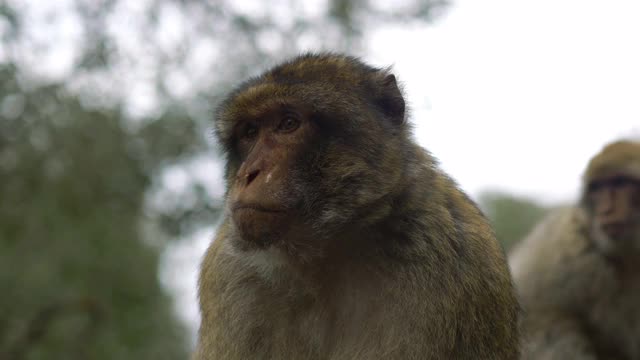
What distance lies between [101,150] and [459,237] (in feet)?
26.5

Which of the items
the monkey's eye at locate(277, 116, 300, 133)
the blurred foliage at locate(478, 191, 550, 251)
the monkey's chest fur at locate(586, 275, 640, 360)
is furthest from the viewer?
the blurred foliage at locate(478, 191, 550, 251)

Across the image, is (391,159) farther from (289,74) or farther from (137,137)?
(137,137)

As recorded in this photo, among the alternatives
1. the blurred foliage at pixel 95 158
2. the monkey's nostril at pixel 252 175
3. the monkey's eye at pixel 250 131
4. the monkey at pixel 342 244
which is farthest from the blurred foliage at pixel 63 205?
the monkey's nostril at pixel 252 175

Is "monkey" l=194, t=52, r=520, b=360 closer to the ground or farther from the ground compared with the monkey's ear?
closer to the ground

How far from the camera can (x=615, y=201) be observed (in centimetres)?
820

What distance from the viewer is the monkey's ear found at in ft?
14.2

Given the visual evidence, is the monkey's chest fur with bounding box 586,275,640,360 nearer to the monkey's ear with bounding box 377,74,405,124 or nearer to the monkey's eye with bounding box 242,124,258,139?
the monkey's ear with bounding box 377,74,405,124

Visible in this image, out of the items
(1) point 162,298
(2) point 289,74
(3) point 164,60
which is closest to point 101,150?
(3) point 164,60

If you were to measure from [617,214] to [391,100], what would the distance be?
15.2ft

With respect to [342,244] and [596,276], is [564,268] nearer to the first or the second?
[596,276]

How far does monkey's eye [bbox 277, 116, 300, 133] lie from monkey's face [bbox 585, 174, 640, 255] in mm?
5023

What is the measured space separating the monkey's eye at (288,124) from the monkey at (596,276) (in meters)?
5.00

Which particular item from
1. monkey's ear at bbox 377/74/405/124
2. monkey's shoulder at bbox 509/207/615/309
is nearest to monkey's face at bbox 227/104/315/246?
monkey's ear at bbox 377/74/405/124

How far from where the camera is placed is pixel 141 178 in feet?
38.0
